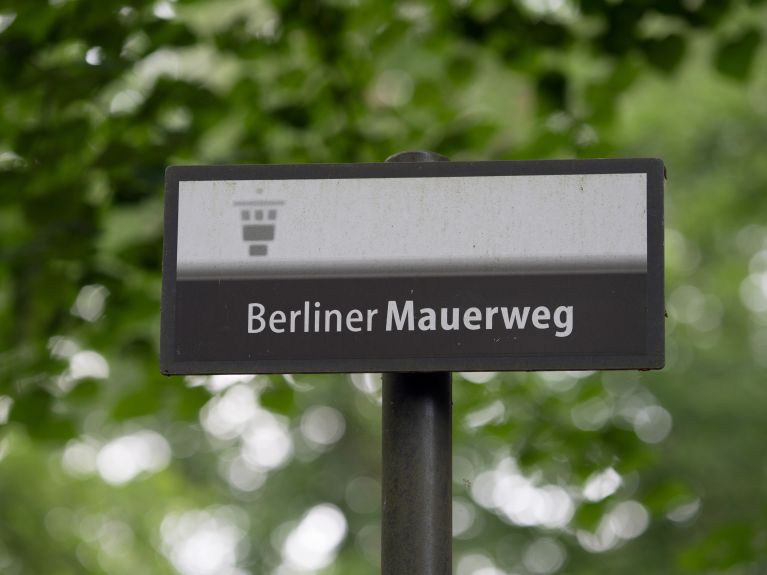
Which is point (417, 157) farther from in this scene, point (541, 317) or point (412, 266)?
point (541, 317)

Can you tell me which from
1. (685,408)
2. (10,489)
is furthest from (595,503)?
(685,408)

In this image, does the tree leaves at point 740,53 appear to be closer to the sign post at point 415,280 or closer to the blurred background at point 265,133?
the blurred background at point 265,133

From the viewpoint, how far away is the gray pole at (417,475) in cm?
131

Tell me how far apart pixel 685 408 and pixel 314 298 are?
9989 millimetres

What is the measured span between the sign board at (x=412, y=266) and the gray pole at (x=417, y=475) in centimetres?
4

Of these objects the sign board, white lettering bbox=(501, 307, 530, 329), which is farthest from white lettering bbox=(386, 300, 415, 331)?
white lettering bbox=(501, 307, 530, 329)

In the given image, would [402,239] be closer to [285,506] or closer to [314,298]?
[314,298]

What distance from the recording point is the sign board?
4.36 ft

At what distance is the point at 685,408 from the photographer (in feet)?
35.7

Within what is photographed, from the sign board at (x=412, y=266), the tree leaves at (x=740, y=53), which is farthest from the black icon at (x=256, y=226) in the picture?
the tree leaves at (x=740, y=53)

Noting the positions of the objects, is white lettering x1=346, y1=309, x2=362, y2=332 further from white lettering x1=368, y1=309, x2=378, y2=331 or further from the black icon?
the black icon

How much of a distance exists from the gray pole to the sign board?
44 millimetres

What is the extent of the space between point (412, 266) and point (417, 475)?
0.24m

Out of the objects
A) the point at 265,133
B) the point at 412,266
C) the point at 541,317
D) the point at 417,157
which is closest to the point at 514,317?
the point at 541,317
